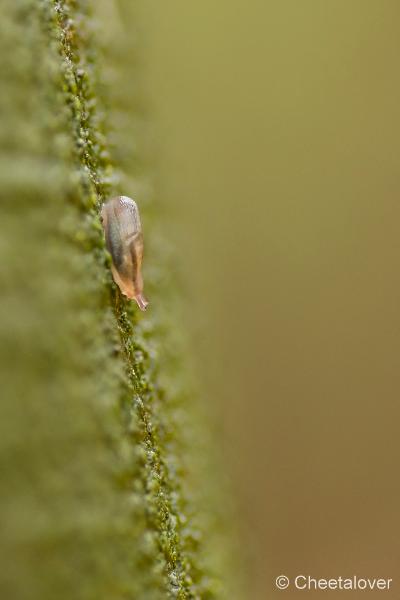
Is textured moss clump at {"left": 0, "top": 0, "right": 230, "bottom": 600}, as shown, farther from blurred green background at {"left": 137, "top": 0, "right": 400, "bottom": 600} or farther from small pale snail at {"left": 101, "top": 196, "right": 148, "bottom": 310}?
blurred green background at {"left": 137, "top": 0, "right": 400, "bottom": 600}

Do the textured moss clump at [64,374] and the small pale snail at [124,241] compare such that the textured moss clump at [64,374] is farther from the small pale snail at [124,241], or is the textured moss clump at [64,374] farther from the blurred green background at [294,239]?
the blurred green background at [294,239]

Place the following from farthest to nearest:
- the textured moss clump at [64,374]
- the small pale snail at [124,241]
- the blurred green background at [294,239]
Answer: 1. the blurred green background at [294,239]
2. the small pale snail at [124,241]
3. the textured moss clump at [64,374]

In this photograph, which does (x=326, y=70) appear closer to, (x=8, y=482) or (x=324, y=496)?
(x=324, y=496)

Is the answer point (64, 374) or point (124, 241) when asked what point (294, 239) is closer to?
point (124, 241)

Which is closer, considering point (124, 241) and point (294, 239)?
point (124, 241)

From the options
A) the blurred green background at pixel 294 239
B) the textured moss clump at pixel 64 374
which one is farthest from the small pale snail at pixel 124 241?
the blurred green background at pixel 294 239

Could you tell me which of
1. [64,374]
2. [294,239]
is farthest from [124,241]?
[294,239]

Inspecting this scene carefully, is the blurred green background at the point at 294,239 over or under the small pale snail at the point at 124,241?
over
